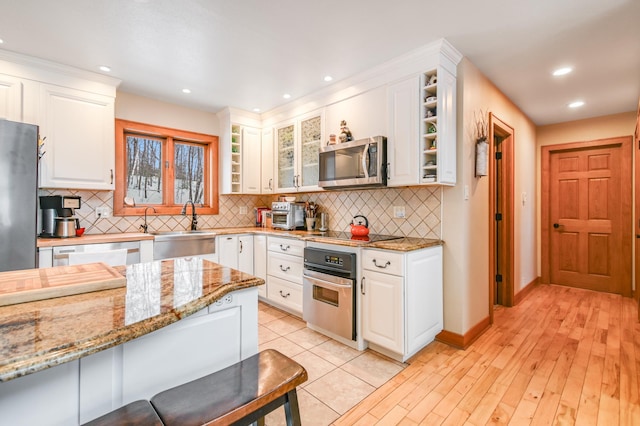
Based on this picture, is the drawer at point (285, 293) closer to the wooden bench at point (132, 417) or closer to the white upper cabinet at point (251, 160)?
the white upper cabinet at point (251, 160)

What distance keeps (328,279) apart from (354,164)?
110cm

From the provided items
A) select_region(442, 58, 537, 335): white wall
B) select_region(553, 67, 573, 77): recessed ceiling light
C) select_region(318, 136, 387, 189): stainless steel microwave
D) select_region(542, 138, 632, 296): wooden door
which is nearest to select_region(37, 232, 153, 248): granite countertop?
select_region(318, 136, 387, 189): stainless steel microwave

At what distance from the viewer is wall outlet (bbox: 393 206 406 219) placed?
3.00 m

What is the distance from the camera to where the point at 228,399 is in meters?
0.93

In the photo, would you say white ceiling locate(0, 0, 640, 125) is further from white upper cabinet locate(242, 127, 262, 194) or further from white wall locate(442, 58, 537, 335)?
white upper cabinet locate(242, 127, 262, 194)

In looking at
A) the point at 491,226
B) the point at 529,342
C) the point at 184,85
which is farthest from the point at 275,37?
the point at 529,342

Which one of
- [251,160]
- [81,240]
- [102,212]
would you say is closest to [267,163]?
[251,160]

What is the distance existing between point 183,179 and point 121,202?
0.79m

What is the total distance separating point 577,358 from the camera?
2430 mm

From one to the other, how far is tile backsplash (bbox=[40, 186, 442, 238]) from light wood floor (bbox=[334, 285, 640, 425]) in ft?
3.64

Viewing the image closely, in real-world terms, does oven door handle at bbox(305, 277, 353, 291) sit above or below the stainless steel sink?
below

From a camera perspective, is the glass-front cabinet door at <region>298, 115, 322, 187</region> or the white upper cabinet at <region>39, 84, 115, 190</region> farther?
the glass-front cabinet door at <region>298, 115, 322, 187</region>

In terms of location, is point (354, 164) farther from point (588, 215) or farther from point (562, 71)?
point (588, 215)

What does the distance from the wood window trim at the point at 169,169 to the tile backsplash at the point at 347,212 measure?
0.08 meters
